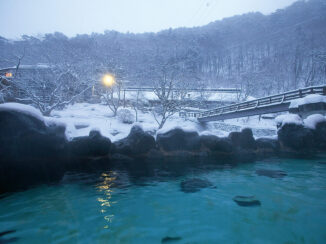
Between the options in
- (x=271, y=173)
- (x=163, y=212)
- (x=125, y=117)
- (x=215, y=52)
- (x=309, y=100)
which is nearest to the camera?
(x=163, y=212)

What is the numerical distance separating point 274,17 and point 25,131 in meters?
61.3

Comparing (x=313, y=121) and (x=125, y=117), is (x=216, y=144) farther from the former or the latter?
(x=125, y=117)

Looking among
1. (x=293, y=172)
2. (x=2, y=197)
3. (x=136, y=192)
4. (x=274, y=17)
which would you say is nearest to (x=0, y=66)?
(x=2, y=197)

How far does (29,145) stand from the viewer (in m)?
7.64

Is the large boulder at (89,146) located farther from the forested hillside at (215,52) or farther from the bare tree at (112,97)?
the bare tree at (112,97)

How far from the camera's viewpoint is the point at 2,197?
461 cm

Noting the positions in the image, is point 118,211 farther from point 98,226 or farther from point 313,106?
point 313,106

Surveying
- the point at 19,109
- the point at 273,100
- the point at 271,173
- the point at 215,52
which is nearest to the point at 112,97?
the point at 19,109

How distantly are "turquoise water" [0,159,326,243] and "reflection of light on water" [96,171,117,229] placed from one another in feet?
0.08

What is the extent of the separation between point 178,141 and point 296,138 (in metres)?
6.86

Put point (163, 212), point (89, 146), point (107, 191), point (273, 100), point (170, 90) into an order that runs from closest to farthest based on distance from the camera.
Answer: point (163, 212) < point (107, 191) < point (89, 146) < point (273, 100) < point (170, 90)

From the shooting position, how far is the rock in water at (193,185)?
526cm

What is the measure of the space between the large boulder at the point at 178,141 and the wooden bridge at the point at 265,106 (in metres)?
9.48

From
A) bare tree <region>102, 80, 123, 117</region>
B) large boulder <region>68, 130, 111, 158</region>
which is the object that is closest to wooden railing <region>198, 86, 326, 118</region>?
bare tree <region>102, 80, 123, 117</region>
